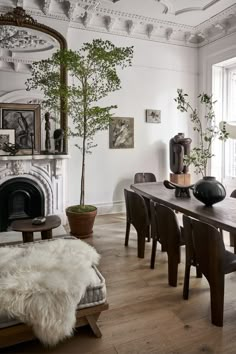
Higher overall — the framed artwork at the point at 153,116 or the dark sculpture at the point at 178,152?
the framed artwork at the point at 153,116

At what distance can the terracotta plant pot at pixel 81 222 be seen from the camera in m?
3.86

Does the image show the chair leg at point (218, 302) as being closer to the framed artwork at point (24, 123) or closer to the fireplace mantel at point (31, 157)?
the fireplace mantel at point (31, 157)

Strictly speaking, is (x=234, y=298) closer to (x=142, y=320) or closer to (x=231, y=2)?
(x=142, y=320)

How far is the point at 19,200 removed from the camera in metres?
4.34

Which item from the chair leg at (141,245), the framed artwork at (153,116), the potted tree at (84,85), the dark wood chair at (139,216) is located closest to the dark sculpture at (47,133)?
the potted tree at (84,85)

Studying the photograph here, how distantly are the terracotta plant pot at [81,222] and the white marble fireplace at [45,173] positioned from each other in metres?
0.66

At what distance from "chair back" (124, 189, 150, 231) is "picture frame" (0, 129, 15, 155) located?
208 cm

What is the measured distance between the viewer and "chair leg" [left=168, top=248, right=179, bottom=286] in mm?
2535

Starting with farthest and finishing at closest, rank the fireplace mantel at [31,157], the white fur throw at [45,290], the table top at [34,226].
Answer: the fireplace mantel at [31,157], the table top at [34,226], the white fur throw at [45,290]

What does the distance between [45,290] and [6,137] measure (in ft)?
10.2

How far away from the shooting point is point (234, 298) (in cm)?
239

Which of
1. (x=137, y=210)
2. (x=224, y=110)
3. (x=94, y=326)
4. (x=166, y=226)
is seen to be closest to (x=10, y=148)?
(x=137, y=210)

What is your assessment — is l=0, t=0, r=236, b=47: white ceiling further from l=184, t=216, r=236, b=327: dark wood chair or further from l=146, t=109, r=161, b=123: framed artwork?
l=184, t=216, r=236, b=327: dark wood chair

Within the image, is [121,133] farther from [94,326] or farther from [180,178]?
[94,326]
